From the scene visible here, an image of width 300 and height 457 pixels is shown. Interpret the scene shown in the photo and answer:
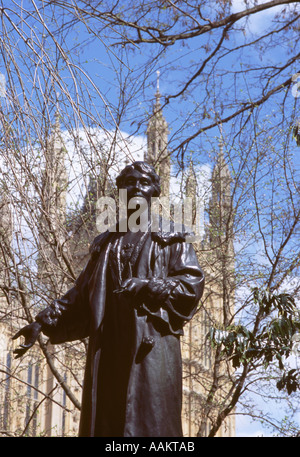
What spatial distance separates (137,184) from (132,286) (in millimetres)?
704

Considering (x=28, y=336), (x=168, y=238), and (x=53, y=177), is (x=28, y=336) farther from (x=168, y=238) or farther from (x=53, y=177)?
(x=53, y=177)

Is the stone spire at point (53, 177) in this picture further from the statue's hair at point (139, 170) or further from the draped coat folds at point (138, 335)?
the draped coat folds at point (138, 335)

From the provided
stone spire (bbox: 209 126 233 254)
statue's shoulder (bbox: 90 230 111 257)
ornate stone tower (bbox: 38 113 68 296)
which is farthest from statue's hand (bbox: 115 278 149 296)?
stone spire (bbox: 209 126 233 254)

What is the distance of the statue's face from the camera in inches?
187

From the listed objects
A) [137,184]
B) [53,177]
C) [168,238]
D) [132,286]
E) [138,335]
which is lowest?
[138,335]

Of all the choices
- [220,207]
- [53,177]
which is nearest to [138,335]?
[53,177]

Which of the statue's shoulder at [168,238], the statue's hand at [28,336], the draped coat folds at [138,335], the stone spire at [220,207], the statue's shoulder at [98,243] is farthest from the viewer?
the stone spire at [220,207]

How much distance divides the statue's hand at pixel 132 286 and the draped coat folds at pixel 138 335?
37 mm

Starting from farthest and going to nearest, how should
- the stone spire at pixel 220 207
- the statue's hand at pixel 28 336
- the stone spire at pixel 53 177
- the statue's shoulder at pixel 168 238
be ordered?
the stone spire at pixel 220 207
the stone spire at pixel 53 177
the statue's shoulder at pixel 168 238
the statue's hand at pixel 28 336

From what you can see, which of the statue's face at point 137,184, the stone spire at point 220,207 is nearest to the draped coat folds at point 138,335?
the statue's face at point 137,184

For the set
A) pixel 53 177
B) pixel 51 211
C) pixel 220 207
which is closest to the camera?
pixel 53 177

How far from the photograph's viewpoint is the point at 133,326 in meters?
4.32

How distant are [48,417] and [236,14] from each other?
26.3 meters

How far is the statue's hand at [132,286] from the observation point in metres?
4.29
